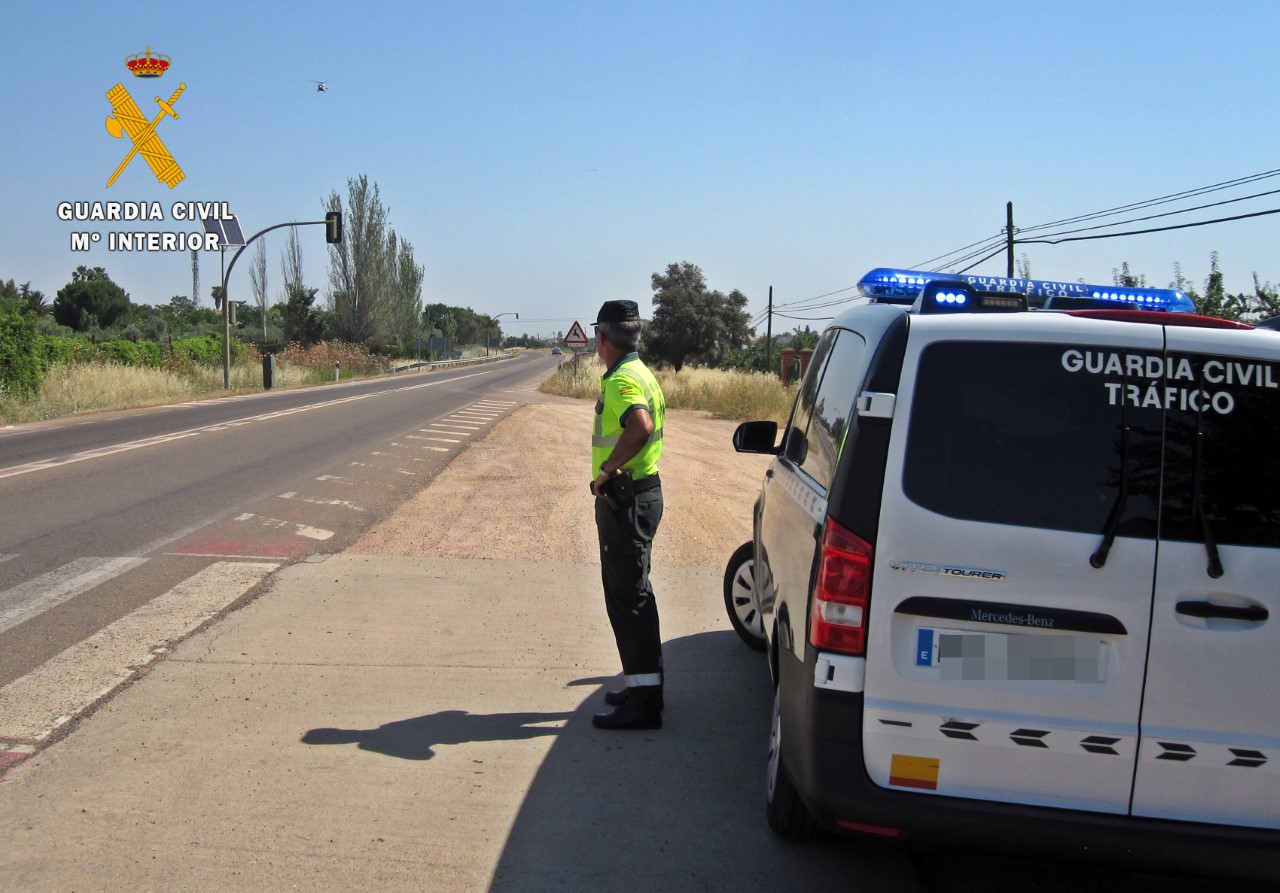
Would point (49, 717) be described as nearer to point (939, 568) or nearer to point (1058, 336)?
point (939, 568)

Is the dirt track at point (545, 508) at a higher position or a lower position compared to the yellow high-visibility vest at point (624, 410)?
lower

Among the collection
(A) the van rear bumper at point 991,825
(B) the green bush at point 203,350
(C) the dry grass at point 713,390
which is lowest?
(C) the dry grass at point 713,390

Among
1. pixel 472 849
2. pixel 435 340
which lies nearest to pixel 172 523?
pixel 472 849

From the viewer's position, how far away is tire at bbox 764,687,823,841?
12.5ft

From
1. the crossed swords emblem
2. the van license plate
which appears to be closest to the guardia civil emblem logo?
the crossed swords emblem

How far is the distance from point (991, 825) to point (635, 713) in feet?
7.61

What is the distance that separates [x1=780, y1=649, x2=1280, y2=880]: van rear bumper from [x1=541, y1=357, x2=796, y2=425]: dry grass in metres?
23.0

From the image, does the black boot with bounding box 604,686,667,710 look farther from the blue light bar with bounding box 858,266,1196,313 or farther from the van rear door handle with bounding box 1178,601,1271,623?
the van rear door handle with bounding box 1178,601,1271,623

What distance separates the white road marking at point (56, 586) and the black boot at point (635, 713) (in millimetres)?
3815

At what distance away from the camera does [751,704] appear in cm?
558

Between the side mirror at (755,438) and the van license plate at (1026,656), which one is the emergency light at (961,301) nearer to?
the van license plate at (1026,656)

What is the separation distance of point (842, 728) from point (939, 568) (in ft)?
1.78

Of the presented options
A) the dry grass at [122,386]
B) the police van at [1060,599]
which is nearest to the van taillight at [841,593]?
the police van at [1060,599]

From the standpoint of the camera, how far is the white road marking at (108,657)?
197 inches
